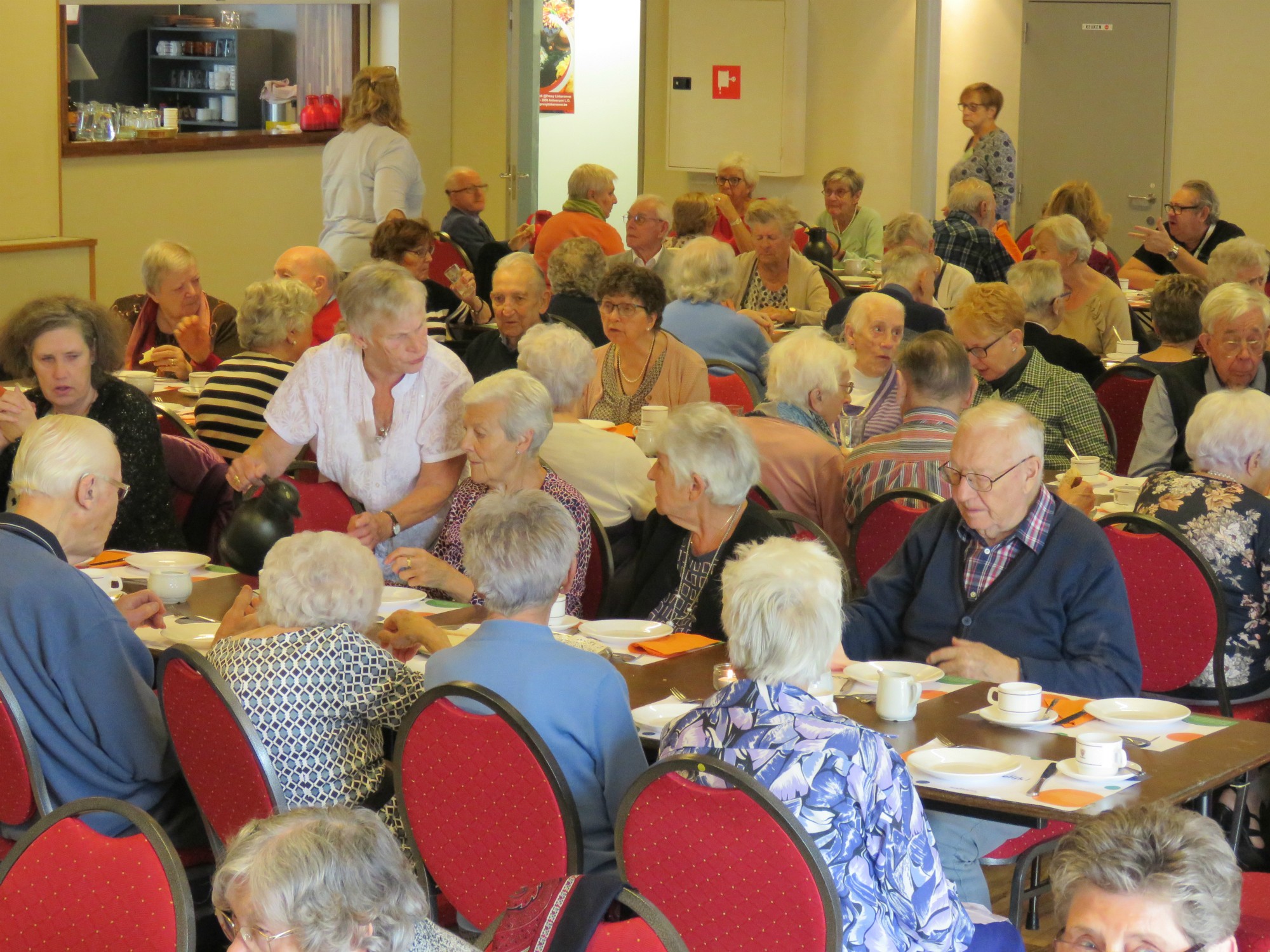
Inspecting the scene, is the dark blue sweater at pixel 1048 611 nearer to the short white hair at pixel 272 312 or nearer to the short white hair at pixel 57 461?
the short white hair at pixel 57 461

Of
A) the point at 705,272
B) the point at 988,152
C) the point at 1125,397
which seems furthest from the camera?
the point at 988,152

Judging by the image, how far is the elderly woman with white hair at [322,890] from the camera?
1.65 meters

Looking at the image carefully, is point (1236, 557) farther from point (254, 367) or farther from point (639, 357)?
point (254, 367)

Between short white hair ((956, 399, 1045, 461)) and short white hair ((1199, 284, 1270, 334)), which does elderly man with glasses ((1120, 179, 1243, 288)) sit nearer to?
short white hair ((1199, 284, 1270, 334))

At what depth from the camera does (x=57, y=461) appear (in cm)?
325

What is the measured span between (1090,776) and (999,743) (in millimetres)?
223

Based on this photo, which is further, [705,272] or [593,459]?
[705,272]

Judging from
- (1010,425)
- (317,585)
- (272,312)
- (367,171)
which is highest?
(367,171)

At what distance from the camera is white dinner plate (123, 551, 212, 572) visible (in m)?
4.05

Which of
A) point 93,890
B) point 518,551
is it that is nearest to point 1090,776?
point 518,551

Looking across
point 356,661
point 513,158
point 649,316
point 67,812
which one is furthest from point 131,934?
point 513,158

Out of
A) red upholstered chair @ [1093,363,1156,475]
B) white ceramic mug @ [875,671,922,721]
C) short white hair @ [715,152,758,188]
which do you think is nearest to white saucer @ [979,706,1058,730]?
white ceramic mug @ [875,671,922,721]

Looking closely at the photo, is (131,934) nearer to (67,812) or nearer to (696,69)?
(67,812)

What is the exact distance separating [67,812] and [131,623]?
1371mm
